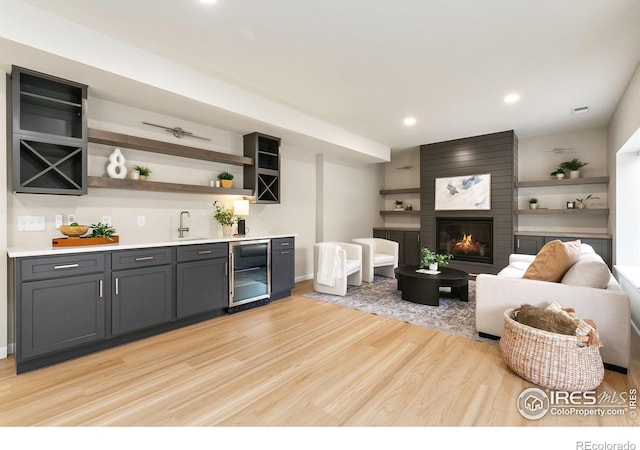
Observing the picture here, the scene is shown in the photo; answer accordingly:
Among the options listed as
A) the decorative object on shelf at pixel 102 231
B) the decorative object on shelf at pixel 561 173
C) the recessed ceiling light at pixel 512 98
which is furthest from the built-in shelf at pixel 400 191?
the decorative object on shelf at pixel 102 231

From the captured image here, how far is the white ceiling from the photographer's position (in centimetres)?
218

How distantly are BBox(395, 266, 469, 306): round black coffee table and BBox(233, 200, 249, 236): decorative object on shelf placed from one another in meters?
2.20

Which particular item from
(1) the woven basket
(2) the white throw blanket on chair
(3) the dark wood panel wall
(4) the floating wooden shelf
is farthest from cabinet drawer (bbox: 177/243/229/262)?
(3) the dark wood panel wall

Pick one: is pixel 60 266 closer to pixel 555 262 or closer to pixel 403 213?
pixel 555 262

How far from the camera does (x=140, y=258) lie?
2.80 meters

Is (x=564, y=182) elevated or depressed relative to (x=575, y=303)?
elevated

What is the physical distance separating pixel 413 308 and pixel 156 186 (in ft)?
10.7

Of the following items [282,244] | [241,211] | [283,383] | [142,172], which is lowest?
[283,383]

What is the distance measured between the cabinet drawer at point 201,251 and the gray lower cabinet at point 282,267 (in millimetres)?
777

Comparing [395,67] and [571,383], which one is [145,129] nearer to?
[395,67]

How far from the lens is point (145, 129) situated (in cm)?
337

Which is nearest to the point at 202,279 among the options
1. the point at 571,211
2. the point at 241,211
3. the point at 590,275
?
the point at 241,211

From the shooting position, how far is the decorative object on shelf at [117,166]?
119 inches
